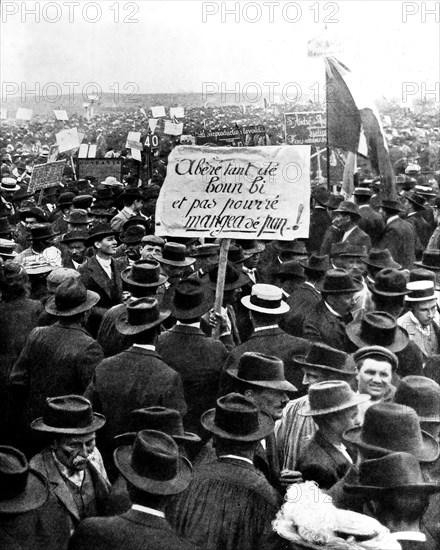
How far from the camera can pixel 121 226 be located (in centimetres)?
1095

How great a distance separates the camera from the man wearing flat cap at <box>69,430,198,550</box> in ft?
11.3

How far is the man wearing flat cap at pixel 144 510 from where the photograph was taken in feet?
11.3

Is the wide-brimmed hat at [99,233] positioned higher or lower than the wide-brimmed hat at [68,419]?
higher

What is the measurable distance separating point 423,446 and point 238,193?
2783 millimetres

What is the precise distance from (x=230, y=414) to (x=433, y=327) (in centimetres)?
306

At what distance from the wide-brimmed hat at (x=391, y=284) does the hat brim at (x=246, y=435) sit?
250 centimetres

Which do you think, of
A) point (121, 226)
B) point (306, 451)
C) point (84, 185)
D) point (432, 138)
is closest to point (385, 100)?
point (432, 138)

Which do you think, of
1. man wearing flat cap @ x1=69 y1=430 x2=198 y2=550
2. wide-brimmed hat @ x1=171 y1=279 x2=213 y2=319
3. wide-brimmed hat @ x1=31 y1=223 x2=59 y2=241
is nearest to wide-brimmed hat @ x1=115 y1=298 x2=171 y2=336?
wide-brimmed hat @ x1=171 y1=279 x2=213 y2=319

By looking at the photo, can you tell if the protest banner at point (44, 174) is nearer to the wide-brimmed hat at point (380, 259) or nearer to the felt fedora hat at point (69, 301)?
the wide-brimmed hat at point (380, 259)

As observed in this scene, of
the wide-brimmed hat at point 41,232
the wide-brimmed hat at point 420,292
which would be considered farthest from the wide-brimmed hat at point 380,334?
the wide-brimmed hat at point 41,232

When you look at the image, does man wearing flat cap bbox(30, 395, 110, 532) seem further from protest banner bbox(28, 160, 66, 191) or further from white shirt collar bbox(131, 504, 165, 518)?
protest banner bbox(28, 160, 66, 191)

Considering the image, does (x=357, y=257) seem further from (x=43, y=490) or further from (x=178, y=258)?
A: (x=43, y=490)

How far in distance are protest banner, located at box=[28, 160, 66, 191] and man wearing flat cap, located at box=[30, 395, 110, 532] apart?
861 cm

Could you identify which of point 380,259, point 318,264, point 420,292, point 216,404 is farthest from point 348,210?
point 216,404
